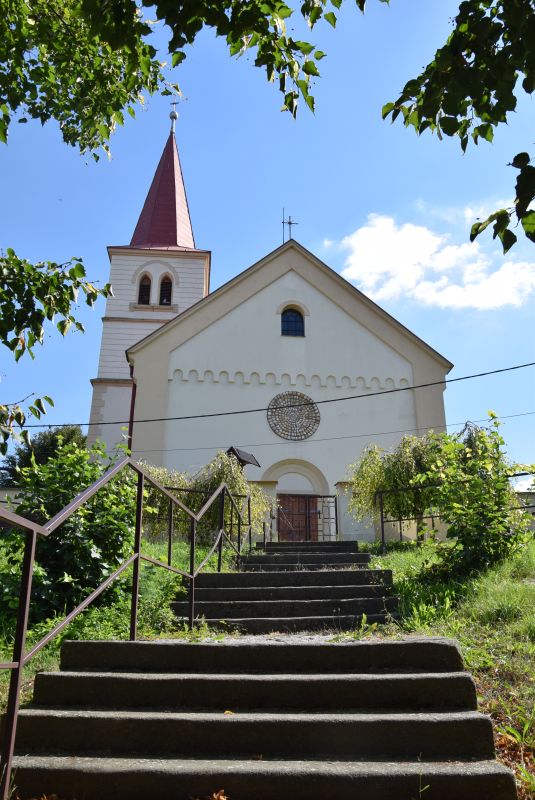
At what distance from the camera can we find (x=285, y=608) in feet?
20.3

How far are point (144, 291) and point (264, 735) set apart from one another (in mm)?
25417

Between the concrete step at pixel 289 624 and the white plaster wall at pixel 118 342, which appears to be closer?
the concrete step at pixel 289 624

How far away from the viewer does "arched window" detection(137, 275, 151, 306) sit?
2697 centimetres

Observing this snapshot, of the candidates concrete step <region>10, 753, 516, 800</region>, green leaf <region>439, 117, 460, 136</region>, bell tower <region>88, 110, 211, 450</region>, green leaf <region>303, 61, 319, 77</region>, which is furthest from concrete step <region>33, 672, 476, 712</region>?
bell tower <region>88, 110, 211, 450</region>

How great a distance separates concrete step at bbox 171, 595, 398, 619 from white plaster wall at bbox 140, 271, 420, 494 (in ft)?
36.3

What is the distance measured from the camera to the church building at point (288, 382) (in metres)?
17.6

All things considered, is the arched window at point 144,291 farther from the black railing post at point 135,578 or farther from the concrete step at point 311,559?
the black railing post at point 135,578

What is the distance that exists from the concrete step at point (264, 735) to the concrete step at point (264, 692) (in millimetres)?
192

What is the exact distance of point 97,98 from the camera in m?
5.92

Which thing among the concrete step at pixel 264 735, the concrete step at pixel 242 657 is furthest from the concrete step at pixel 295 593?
the concrete step at pixel 264 735

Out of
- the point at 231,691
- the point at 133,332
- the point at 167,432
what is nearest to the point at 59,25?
the point at 231,691

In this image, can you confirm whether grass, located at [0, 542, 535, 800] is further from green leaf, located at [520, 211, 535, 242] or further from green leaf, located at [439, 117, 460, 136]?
green leaf, located at [439, 117, 460, 136]

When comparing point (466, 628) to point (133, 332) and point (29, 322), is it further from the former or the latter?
point (133, 332)

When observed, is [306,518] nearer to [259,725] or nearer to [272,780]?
[259,725]
